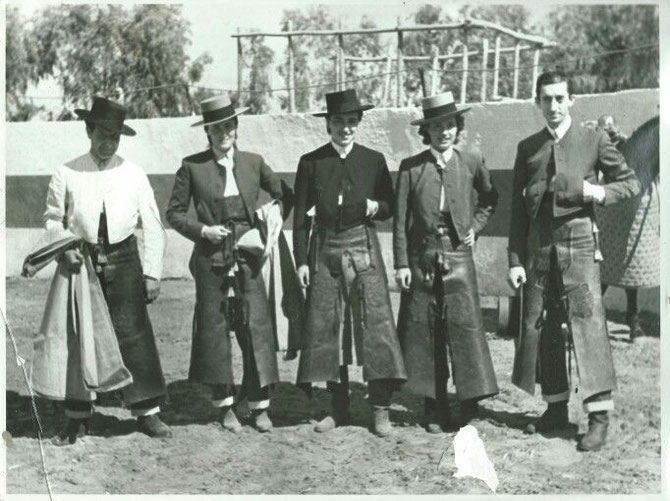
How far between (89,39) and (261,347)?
6.46 feet

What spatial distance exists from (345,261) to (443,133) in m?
0.84

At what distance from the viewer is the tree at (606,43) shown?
17.8 ft

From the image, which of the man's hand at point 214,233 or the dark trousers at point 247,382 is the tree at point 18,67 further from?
the dark trousers at point 247,382

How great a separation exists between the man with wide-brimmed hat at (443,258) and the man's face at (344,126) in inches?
13.2

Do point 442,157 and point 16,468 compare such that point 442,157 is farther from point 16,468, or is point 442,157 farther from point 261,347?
point 16,468

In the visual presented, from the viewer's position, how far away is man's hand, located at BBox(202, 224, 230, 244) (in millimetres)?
5340

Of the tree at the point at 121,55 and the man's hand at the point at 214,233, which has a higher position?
the tree at the point at 121,55

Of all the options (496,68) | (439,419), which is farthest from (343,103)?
(439,419)

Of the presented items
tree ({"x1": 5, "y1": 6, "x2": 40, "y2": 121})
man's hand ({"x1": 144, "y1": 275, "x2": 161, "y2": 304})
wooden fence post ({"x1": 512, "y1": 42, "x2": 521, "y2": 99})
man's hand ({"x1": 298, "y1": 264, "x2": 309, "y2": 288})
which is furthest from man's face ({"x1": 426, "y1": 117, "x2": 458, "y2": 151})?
tree ({"x1": 5, "y1": 6, "x2": 40, "y2": 121})

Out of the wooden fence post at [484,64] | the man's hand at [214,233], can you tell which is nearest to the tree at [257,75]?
the man's hand at [214,233]

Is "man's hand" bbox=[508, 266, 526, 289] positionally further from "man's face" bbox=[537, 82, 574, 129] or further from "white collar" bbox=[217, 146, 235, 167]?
"white collar" bbox=[217, 146, 235, 167]

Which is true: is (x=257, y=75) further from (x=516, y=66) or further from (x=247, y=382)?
(x=247, y=382)

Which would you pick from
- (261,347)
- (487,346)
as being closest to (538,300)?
(487,346)

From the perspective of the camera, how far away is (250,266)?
5.44 metres
